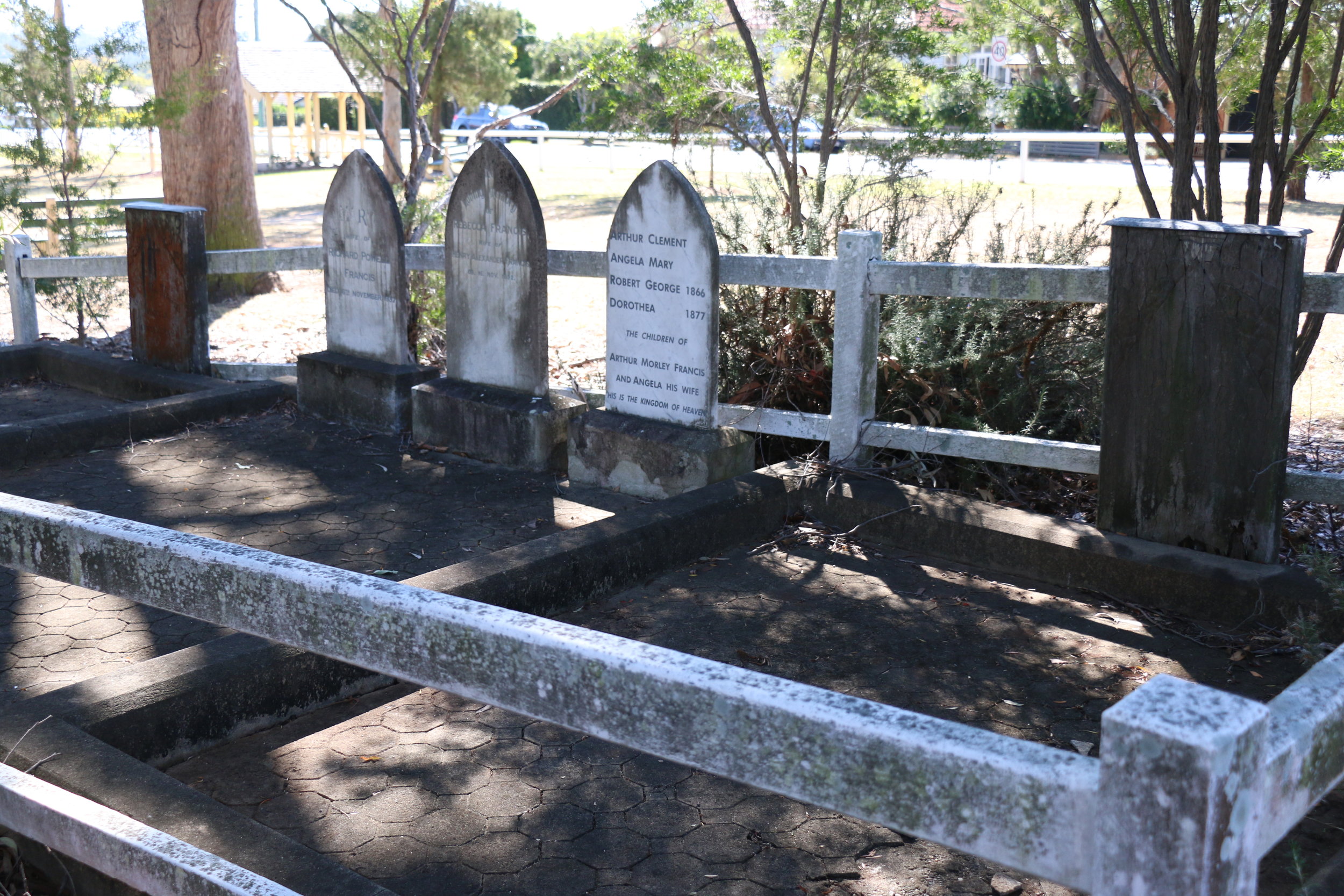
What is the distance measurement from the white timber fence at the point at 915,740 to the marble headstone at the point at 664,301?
151 inches

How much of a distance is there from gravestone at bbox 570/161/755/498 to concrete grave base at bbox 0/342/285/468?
260 centimetres

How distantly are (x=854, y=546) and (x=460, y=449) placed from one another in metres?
2.43

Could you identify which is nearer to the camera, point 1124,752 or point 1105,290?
point 1124,752

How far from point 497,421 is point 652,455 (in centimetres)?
105

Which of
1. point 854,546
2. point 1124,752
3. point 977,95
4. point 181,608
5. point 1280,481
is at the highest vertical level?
point 977,95

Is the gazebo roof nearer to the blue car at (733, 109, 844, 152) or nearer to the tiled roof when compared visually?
the tiled roof

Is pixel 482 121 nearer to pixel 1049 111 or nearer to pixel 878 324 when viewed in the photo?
pixel 1049 111

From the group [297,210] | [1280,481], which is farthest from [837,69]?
[297,210]

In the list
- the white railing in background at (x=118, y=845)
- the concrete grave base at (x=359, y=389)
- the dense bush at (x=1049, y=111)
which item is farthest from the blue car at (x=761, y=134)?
the dense bush at (x=1049, y=111)

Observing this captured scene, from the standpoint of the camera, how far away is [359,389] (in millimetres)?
7098

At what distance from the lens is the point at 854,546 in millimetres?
5121

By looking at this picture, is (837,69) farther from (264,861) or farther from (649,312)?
(264,861)

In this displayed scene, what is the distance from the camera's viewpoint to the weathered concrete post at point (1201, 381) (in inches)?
162

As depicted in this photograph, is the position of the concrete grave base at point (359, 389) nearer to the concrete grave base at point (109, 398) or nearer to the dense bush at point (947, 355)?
the concrete grave base at point (109, 398)
